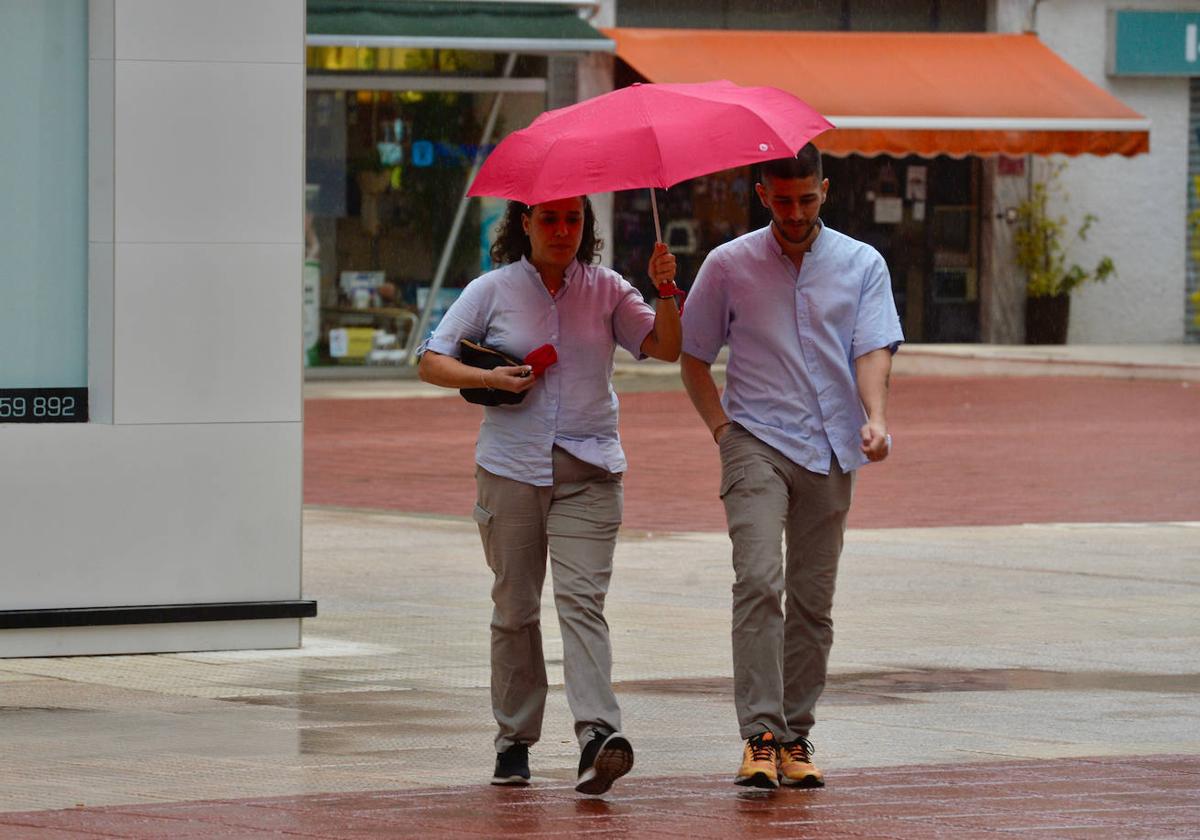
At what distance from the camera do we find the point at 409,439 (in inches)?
742

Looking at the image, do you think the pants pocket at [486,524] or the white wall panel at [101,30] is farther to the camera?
the white wall panel at [101,30]

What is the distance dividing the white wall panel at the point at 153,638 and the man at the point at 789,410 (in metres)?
A: 2.94

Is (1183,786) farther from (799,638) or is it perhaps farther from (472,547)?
(472,547)

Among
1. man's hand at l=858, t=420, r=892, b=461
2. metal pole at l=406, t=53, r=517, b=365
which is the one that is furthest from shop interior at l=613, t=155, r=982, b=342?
man's hand at l=858, t=420, r=892, b=461

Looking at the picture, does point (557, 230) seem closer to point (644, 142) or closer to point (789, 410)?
point (644, 142)

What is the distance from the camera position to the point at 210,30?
28.1 feet

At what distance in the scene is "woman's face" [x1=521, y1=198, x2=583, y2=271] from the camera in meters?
6.09

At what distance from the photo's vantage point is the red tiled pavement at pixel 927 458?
1391cm

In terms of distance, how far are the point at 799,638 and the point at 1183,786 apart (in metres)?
1.07

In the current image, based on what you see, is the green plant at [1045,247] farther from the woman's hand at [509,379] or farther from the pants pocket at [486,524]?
the woman's hand at [509,379]

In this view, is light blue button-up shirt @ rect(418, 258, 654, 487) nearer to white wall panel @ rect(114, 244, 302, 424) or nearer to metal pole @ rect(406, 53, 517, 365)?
→ white wall panel @ rect(114, 244, 302, 424)

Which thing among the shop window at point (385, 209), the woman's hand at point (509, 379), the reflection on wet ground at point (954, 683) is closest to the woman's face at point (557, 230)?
the woman's hand at point (509, 379)

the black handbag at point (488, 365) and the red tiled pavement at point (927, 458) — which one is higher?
the black handbag at point (488, 365)

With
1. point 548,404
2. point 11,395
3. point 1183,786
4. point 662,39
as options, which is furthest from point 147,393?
point 662,39
